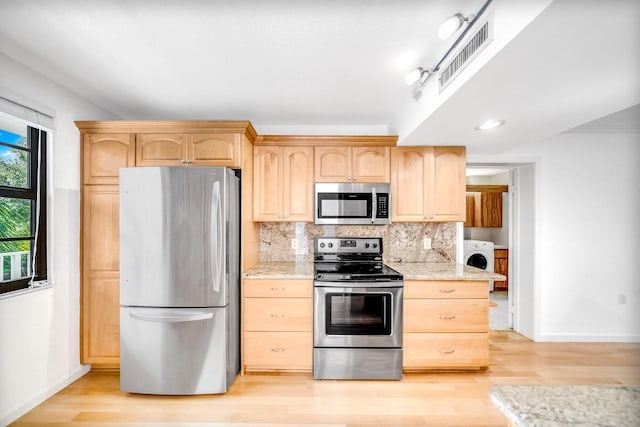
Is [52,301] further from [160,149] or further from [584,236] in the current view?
[584,236]

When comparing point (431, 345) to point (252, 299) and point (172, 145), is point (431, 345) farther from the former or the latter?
point (172, 145)

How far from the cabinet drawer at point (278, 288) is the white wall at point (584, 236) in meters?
2.59

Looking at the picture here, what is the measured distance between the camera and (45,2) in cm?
155

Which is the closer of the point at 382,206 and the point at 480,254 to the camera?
the point at 382,206

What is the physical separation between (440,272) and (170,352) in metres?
2.22

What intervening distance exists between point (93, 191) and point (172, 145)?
740mm

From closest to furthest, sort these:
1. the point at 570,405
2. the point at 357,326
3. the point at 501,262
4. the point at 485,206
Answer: the point at 570,405 → the point at 357,326 → the point at 501,262 → the point at 485,206

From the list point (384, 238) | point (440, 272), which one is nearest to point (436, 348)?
point (440, 272)

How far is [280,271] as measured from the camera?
283 cm

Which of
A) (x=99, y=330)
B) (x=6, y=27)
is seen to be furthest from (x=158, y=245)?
(x=6, y=27)

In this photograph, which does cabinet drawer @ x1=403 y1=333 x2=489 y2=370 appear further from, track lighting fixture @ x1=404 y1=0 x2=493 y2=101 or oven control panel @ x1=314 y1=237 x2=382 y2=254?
track lighting fixture @ x1=404 y1=0 x2=493 y2=101

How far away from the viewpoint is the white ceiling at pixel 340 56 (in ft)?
4.35

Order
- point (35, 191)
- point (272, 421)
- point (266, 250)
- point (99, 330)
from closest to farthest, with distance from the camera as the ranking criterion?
point (272, 421)
point (35, 191)
point (99, 330)
point (266, 250)

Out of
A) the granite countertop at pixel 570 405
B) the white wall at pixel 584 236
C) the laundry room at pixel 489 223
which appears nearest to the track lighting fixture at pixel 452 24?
the granite countertop at pixel 570 405
